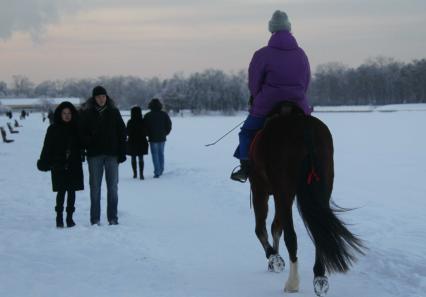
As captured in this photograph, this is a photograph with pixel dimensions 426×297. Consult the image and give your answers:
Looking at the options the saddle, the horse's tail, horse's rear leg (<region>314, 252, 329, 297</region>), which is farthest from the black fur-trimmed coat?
horse's rear leg (<region>314, 252, 329, 297</region>)

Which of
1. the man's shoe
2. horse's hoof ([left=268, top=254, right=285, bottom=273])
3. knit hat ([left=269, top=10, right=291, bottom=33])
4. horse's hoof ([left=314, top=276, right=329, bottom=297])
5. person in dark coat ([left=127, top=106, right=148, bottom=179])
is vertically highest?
knit hat ([left=269, top=10, right=291, bottom=33])

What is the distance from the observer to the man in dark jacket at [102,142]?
8.77 metres

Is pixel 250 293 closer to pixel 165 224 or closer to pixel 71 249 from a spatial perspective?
pixel 71 249

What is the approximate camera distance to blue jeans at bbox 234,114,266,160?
19.5 feet

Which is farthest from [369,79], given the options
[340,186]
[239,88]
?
[340,186]

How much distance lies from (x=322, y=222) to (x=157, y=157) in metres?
11.4

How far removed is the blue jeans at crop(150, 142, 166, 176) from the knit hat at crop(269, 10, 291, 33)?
407 inches

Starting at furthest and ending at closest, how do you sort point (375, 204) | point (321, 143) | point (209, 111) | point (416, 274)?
1. point (209, 111)
2. point (375, 204)
3. point (416, 274)
4. point (321, 143)

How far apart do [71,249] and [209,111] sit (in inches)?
4554

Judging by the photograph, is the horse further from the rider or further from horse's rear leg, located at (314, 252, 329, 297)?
the rider

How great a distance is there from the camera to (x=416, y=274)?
18.4ft

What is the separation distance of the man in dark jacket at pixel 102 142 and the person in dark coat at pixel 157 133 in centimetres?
697

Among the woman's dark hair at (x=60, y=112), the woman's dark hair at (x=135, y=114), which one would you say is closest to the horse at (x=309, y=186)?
the woman's dark hair at (x=60, y=112)

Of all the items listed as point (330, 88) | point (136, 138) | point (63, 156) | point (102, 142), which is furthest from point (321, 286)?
point (330, 88)
